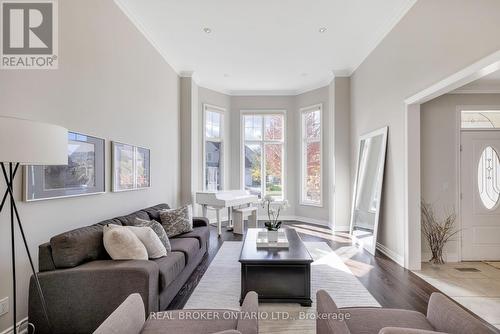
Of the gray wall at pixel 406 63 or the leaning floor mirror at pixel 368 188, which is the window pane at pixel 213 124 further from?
the leaning floor mirror at pixel 368 188

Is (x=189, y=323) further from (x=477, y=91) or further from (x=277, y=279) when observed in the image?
(x=477, y=91)

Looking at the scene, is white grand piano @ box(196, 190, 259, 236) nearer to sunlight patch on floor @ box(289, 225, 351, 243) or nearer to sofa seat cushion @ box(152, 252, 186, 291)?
sunlight patch on floor @ box(289, 225, 351, 243)

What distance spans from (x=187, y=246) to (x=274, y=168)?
15.1 ft

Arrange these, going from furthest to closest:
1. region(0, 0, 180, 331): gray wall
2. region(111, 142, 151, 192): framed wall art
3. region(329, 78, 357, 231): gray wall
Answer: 1. region(329, 78, 357, 231): gray wall
2. region(111, 142, 151, 192): framed wall art
3. region(0, 0, 180, 331): gray wall

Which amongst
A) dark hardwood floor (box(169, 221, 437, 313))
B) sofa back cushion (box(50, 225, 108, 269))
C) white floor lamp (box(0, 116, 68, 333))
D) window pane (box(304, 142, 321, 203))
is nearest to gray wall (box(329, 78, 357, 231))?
window pane (box(304, 142, 321, 203))

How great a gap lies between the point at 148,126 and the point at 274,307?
331 centimetres

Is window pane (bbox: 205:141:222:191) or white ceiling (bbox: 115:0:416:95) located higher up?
white ceiling (bbox: 115:0:416:95)

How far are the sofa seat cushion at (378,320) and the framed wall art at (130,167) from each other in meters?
2.96

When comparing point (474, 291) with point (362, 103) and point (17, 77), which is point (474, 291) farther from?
point (17, 77)

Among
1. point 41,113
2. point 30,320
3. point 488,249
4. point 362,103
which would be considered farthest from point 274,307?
point 362,103

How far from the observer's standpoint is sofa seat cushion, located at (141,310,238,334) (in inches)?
60.4

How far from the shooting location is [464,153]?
3.96 meters

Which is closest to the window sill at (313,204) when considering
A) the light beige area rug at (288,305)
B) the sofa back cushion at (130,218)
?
the light beige area rug at (288,305)

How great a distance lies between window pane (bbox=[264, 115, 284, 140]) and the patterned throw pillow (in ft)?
13.6
